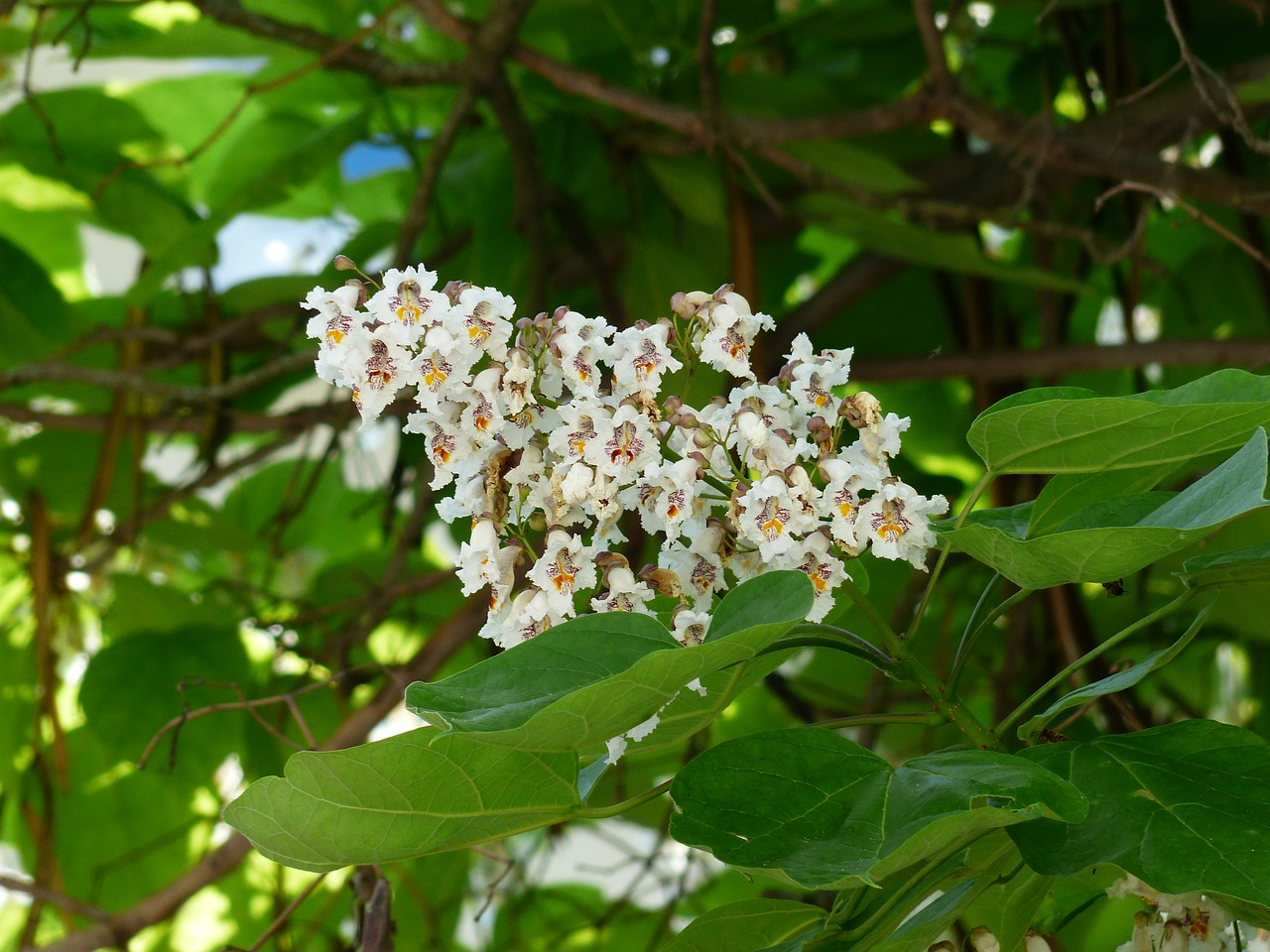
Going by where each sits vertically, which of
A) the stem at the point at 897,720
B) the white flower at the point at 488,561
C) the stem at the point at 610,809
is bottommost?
the stem at the point at 610,809

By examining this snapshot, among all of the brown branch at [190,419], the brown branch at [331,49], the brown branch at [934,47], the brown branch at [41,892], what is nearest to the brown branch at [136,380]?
the brown branch at [190,419]

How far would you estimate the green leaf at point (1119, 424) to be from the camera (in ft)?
1.27

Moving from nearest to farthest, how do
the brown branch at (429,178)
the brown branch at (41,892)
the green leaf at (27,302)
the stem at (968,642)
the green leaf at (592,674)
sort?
the green leaf at (592,674) → the stem at (968,642) → the brown branch at (41,892) → the brown branch at (429,178) → the green leaf at (27,302)

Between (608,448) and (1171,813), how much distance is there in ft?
0.68

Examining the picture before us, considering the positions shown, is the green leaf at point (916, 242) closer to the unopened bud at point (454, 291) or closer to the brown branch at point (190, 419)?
the brown branch at point (190, 419)

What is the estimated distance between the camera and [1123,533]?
373 mm

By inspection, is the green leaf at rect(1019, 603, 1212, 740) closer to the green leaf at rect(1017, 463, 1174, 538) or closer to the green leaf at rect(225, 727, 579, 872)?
the green leaf at rect(1017, 463, 1174, 538)

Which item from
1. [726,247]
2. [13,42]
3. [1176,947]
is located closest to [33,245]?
[13,42]

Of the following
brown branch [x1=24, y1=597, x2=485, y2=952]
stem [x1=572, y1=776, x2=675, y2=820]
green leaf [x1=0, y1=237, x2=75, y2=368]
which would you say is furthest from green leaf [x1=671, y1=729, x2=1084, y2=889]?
green leaf [x1=0, y1=237, x2=75, y2=368]

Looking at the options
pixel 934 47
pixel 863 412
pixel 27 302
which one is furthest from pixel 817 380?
pixel 27 302

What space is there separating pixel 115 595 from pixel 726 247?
2.16 ft

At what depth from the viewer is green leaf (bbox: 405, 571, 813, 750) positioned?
0.32m

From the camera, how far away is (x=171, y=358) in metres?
1.10

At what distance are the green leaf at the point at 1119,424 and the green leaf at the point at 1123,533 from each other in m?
0.01
